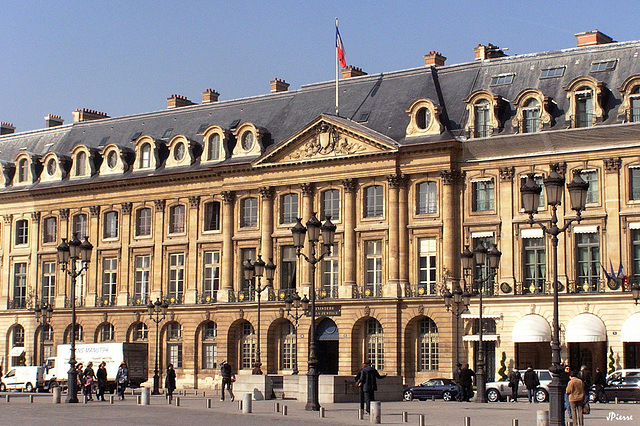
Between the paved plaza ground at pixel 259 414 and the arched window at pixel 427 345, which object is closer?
the paved plaza ground at pixel 259 414

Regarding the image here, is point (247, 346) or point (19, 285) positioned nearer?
point (247, 346)

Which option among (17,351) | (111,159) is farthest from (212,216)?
(17,351)

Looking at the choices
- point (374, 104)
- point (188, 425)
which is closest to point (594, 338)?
point (374, 104)

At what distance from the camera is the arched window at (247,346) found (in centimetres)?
6662

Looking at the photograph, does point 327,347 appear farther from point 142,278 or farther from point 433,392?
point 433,392

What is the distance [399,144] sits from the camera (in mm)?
61031

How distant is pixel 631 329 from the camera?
5388cm

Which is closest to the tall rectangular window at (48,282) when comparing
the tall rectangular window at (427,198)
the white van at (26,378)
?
the white van at (26,378)

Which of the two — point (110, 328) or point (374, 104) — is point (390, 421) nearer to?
point (374, 104)

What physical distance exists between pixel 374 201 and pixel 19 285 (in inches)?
1068

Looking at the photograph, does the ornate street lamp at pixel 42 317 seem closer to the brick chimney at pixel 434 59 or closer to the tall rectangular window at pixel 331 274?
the tall rectangular window at pixel 331 274

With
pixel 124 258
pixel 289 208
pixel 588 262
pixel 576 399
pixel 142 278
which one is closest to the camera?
pixel 576 399

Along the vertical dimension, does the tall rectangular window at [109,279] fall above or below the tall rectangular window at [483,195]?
below

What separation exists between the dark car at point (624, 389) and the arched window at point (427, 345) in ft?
44.2
